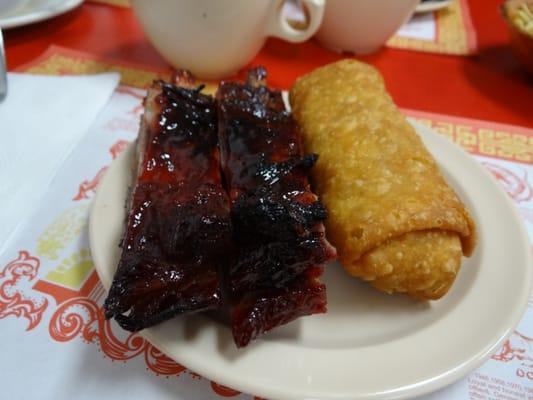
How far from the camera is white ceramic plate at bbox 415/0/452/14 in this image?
2493 mm

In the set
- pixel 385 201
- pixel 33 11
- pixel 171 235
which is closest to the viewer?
pixel 171 235

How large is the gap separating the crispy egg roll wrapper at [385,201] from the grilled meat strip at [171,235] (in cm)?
28

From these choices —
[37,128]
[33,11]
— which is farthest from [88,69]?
[37,128]

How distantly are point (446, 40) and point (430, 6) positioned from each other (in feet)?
0.85

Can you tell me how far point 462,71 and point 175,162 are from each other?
161 centimetres

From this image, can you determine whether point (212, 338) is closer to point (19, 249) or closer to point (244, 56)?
point (19, 249)

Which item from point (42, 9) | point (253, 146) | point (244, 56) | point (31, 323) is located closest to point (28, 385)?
point (31, 323)

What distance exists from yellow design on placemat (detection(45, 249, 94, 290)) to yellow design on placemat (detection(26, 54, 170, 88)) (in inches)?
37.1

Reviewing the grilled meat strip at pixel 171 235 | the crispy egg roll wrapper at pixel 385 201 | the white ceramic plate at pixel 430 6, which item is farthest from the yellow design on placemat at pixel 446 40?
the grilled meat strip at pixel 171 235

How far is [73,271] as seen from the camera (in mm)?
1221

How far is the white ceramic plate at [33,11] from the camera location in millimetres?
2064

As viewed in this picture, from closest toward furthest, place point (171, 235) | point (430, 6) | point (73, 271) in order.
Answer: point (171, 235) < point (73, 271) < point (430, 6)

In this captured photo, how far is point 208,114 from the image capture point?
4.33ft

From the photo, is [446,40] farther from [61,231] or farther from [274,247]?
[61,231]
